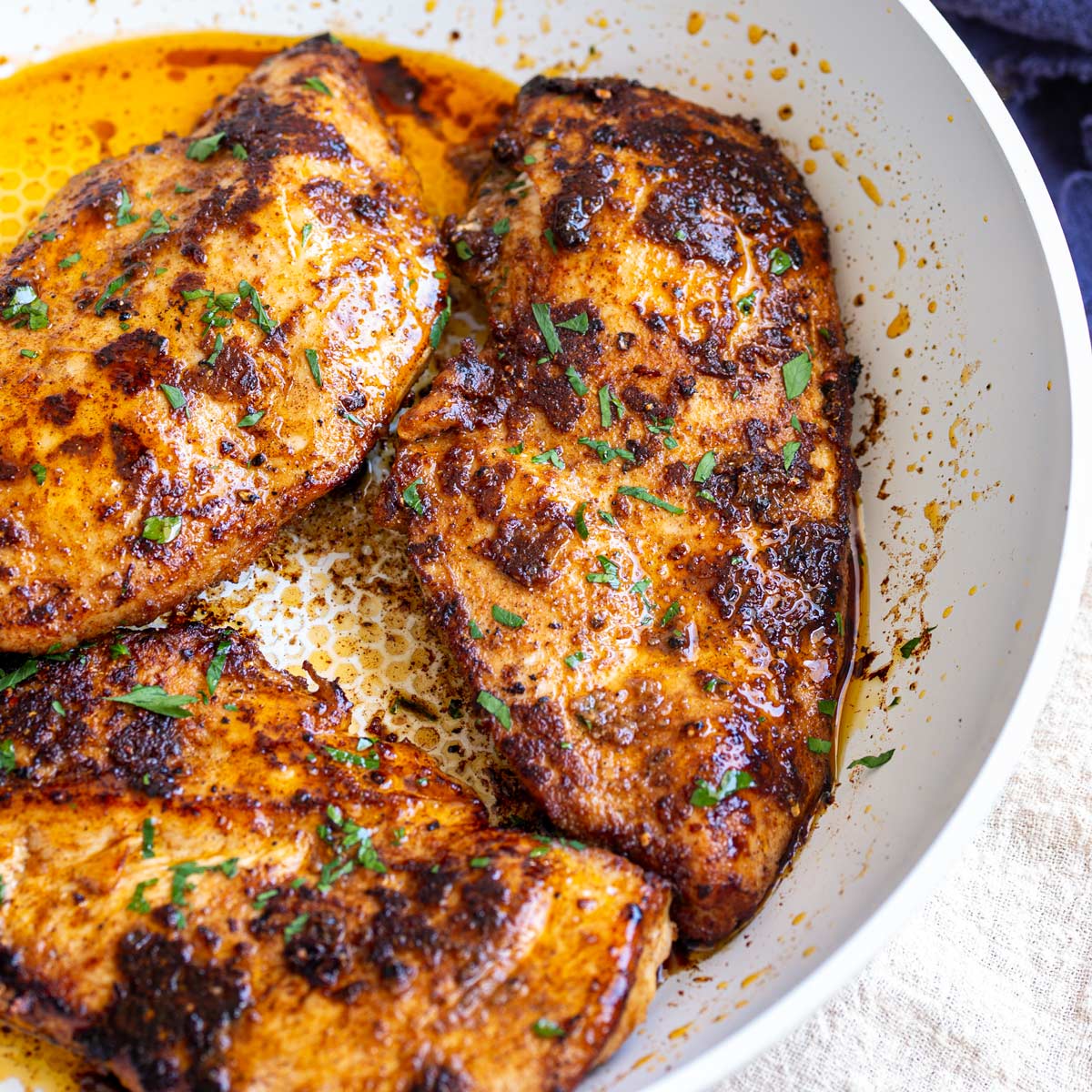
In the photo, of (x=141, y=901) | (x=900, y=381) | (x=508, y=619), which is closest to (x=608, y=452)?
(x=508, y=619)

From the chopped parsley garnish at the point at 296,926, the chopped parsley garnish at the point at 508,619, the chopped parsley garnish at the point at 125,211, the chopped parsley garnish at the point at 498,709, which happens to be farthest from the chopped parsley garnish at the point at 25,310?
the chopped parsley garnish at the point at 296,926

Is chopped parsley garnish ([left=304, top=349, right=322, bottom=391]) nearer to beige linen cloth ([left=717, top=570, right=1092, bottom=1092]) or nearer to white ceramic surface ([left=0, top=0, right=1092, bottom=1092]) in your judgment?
white ceramic surface ([left=0, top=0, right=1092, bottom=1092])

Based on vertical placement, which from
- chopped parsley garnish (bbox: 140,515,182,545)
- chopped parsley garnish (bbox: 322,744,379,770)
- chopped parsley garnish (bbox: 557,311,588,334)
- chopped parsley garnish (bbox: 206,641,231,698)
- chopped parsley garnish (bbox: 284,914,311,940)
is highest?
chopped parsley garnish (bbox: 557,311,588,334)

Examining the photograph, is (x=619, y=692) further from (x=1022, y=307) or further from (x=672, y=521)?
(x=1022, y=307)

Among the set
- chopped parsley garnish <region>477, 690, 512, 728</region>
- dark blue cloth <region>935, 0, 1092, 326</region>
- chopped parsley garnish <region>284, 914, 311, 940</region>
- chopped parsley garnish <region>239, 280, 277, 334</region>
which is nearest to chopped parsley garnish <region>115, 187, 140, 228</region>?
chopped parsley garnish <region>239, 280, 277, 334</region>

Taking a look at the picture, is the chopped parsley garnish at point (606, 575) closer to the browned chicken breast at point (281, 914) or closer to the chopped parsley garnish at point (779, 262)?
the browned chicken breast at point (281, 914)
